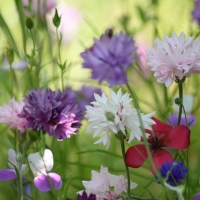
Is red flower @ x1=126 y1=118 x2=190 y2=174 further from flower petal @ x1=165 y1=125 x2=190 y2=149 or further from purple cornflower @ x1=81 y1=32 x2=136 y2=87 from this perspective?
purple cornflower @ x1=81 y1=32 x2=136 y2=87

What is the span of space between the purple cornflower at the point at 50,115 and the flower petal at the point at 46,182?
6 centimetres

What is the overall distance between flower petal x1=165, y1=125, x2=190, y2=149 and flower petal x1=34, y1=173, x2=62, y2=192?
112 millimetres

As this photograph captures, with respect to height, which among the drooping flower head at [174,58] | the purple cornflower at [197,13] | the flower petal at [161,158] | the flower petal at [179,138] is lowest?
the flower petal at [161,158]

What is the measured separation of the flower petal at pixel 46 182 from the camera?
47 centimetres

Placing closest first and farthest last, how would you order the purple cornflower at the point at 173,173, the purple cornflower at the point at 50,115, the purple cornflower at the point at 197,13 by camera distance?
the purple cornflower at the point at 173,173 < the purple cornflower at the point at 50,115 < the purple cornflower at the point at 197,13

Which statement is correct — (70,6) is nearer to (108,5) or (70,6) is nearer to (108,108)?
(108,5)

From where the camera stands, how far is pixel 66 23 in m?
1.44

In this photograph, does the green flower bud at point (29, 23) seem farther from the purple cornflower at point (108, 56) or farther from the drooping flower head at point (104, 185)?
the drooping flower head at point (104, 185)

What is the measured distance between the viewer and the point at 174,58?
0.50m

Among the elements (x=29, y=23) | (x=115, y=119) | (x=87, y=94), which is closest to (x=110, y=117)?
(x=115, y=119)

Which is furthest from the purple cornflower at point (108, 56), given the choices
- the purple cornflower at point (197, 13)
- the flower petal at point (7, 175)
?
the purple cornflower at point (197, 13)

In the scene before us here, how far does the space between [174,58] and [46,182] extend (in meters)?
0.17

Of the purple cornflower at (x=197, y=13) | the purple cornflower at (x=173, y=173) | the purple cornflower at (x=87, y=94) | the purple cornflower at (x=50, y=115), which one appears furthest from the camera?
the purple cornflower at (x=197, y=13)

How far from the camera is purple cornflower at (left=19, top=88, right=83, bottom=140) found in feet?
1.77
